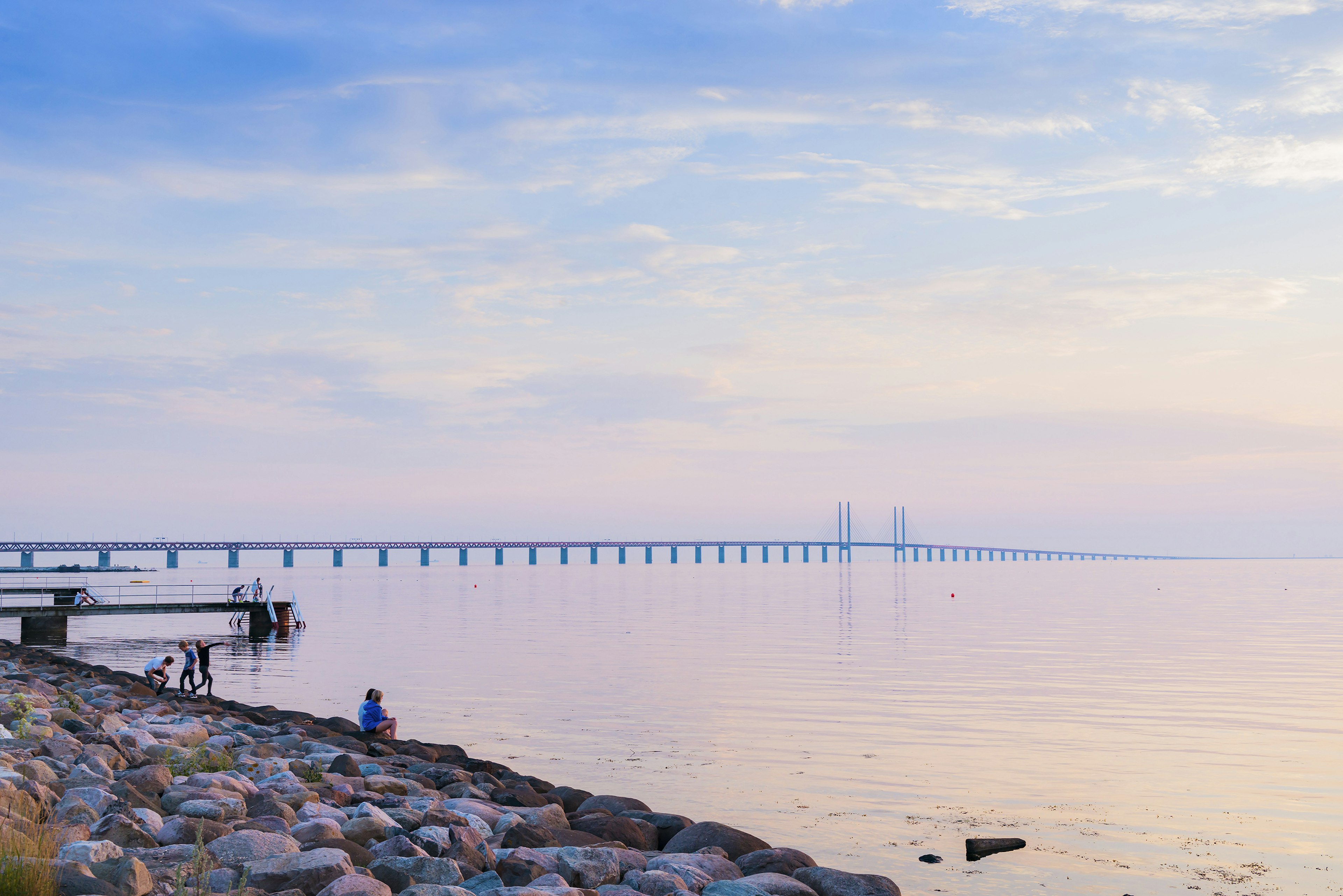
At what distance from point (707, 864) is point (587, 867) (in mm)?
1359

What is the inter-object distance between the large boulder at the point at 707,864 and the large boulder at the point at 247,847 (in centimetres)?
383

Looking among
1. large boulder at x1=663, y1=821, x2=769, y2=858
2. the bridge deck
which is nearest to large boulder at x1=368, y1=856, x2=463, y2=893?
large boulder at x1=663, y1=821, x2=769, y2=858

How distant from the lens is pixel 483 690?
118 feet

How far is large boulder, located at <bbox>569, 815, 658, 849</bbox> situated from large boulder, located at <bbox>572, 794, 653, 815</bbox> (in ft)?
4.41

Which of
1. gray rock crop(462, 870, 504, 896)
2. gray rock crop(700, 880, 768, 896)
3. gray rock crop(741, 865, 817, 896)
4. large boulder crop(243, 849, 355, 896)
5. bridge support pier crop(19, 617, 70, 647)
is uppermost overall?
large boulder crop(243, 849, 355, 896)

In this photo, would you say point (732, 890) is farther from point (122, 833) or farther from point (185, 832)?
point (122, 833)

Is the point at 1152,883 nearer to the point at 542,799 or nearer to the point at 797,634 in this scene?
the point at 542,799

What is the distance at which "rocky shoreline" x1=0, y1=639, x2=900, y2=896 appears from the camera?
9.70 meters

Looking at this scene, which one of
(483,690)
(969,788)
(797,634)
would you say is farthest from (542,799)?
(797,634)

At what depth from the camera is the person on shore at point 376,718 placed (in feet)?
76.2

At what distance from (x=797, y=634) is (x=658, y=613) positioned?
90.2 feet

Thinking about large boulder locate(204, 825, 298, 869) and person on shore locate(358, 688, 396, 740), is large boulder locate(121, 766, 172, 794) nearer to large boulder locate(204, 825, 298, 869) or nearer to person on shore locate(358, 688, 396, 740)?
large boulder locate(204, 825, 298, 869)

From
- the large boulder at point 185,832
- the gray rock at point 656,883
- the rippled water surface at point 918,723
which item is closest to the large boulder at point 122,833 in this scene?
the large boulder at point 185,832

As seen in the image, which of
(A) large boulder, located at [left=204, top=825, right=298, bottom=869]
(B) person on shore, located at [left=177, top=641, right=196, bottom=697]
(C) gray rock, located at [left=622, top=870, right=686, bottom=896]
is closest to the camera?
(A) large boulder, located at [left=204, top=825, right=298, bottom=869]
